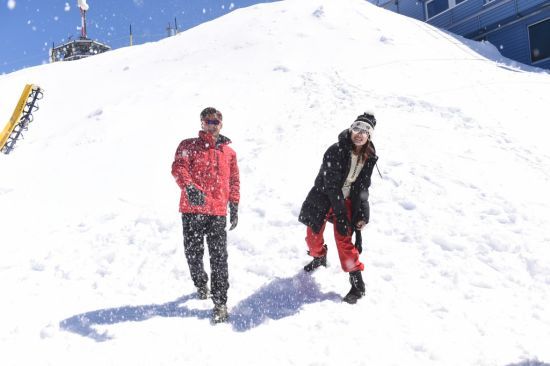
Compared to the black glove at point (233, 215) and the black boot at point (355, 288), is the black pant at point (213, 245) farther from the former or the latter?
the black boot at point (355, 288)

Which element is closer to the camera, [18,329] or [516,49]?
[18,329]

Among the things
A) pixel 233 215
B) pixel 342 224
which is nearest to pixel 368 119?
pixel 342 224

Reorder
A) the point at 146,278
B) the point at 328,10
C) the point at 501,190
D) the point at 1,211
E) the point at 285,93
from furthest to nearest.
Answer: the point at 328,10 → the point at 285,93 → the point at 1,211 → the point at 501,190 → the point at 146,278

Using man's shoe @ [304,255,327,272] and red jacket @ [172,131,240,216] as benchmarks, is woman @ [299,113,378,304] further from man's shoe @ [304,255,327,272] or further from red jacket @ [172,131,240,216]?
red jacket @ [172,131,240,216]

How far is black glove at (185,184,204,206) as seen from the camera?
148 inches

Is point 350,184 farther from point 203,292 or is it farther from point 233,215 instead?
point 203,292

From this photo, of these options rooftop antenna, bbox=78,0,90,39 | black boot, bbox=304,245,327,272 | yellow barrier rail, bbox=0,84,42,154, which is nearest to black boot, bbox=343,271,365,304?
black boot, bbox=304,245,327,272

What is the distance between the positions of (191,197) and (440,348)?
2.41 m

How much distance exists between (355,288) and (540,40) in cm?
1956

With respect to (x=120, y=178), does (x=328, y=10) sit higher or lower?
higher

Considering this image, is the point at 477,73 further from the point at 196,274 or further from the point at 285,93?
the point at 196,274

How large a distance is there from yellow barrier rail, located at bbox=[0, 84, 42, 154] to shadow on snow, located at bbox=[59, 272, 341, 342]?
940 centimetres

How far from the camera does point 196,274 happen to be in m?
4.13

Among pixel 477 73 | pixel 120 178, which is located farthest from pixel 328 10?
pixel 120 178
